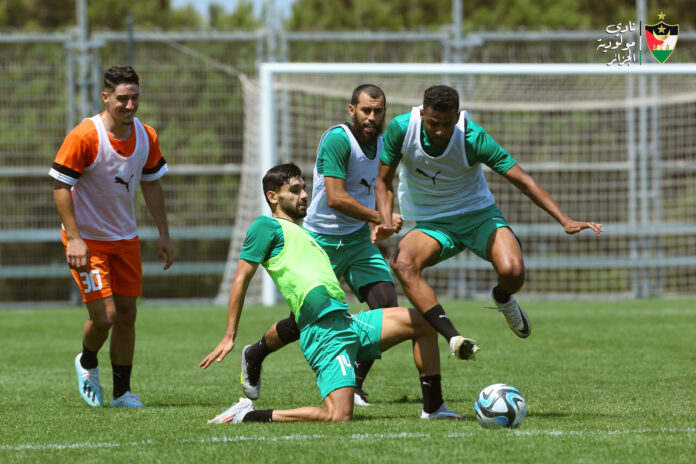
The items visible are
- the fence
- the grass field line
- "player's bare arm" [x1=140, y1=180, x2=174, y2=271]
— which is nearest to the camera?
the grass field line

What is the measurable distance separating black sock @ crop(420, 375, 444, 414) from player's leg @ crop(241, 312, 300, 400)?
126cm

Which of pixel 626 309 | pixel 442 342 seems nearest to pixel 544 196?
pixel 442 342

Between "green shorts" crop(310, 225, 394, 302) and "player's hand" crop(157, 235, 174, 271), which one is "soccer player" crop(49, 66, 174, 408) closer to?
"player's hand" crop(157, 235, 174, 271)

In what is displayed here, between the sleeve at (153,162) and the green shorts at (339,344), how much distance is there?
6.71 feet

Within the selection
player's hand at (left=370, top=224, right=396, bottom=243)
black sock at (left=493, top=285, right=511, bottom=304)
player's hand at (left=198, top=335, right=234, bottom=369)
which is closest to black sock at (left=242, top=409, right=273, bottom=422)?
player's hand at (left=198, top=335, right=234, bottom=369)

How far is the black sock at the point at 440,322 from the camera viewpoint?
6.23 meters

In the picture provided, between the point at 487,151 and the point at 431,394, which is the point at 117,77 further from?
the point at 431,394

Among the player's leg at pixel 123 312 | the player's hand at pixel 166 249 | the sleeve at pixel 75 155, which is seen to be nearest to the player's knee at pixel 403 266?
the player's hand at pixel 166 249

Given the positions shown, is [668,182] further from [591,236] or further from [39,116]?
[39,116]

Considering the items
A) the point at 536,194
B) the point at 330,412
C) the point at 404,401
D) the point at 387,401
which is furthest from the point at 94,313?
A: the point at 536,194

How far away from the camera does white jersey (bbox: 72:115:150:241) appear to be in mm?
7164

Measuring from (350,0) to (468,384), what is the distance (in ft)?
67.3

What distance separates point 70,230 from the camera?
6.89m

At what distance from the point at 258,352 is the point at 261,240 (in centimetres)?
141
